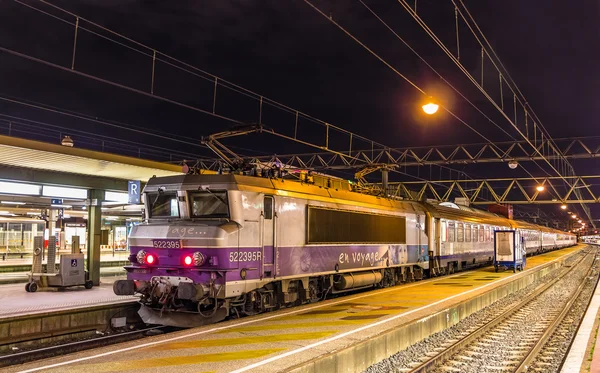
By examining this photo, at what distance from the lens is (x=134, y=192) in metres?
18.8

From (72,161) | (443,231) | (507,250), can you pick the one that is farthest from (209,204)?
(507,250)

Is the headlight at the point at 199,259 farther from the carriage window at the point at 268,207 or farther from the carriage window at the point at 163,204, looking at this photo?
the carriage window at the point at 268,207

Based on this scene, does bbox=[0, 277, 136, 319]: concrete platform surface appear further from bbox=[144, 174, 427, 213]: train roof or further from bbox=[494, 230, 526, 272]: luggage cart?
bbox=[494, 230, 526, 272]: luggage cart

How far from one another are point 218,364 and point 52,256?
1424 cm

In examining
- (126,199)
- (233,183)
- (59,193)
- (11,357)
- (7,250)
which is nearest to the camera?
(11,357)

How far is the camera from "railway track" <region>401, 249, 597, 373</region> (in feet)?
33.3

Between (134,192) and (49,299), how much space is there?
4828 millimetres

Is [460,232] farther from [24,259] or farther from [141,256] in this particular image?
[24,259]

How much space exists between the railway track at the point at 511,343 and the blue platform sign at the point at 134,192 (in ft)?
39.5

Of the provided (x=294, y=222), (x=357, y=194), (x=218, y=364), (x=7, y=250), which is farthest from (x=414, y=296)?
(x=7, y=250)

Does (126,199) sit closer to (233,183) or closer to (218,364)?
(233,183)

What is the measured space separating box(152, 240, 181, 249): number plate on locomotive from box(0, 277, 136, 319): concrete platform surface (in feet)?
11.3

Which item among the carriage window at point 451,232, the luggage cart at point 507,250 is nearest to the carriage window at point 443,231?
the carriage window at point 451,232

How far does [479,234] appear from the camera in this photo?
32156 millimetres
